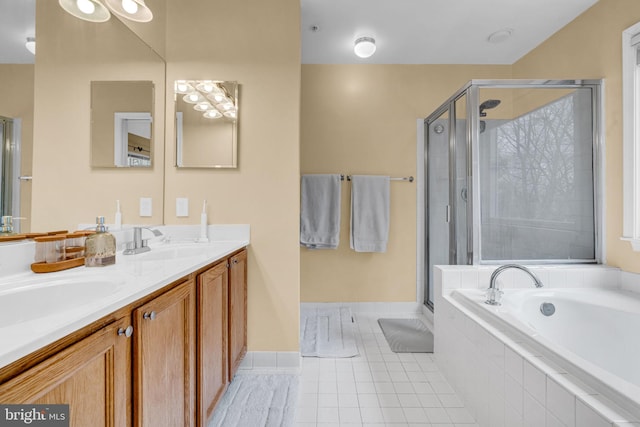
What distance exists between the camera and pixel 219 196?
1.85 metres

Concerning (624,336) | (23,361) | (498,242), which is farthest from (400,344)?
(23,361)

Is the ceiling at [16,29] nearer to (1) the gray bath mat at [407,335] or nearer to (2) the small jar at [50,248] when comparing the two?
(2) the small jar at [50,248]

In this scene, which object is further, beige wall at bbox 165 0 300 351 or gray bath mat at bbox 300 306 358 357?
gray bath mat at bbox 300 306 358 357

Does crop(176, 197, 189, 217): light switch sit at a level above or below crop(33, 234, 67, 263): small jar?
above

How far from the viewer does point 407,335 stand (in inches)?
92.4

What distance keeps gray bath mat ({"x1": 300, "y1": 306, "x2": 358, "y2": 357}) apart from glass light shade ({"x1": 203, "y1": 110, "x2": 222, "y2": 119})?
164 cm

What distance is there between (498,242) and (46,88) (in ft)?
7.80

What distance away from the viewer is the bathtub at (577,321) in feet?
4.19

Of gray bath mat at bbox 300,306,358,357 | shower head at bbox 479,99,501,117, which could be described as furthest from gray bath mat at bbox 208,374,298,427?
shower head at bbox 479,99,501,117

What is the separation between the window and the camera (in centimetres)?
172

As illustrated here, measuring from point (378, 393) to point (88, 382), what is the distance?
1.44m

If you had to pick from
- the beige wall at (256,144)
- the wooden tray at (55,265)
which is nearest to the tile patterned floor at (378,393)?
the beige wall at (256,144)

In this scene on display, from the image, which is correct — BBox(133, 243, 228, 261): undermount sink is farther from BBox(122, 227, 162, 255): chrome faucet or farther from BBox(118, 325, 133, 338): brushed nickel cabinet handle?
BBox(118, 325, 133, 338): brushed nickel cabinet handle

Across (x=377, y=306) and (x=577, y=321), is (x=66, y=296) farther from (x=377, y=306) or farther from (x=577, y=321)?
(x=377, y=306)
